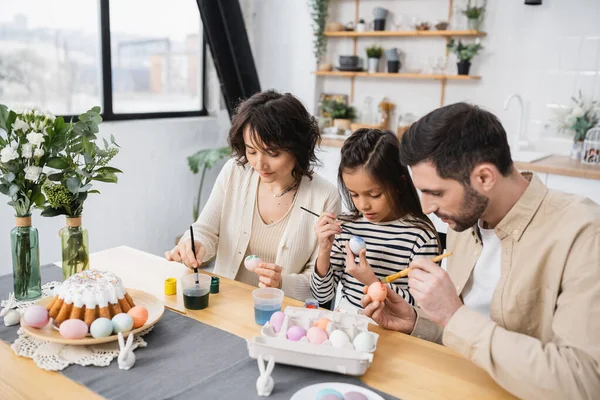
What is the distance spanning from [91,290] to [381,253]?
3.13ft

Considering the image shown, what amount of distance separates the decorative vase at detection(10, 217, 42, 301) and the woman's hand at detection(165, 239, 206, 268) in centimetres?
41

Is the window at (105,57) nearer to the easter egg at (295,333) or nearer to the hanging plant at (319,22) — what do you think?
the hanging plant at (319,22)

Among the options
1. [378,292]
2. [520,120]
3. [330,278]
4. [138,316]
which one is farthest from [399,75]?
[138,316]

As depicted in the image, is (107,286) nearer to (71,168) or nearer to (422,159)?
(71,168)

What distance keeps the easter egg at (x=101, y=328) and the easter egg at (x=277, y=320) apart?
0.39 m

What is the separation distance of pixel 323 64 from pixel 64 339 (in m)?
3.64

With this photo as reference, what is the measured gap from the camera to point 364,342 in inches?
50.9

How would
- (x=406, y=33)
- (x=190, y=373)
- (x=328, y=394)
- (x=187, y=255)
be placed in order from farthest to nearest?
1. (x=406, y=33)
2. (x=187, y=255)
3. (x=190, y=373)
4. (x=328, y=394)

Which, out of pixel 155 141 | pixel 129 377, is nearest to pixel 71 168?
pixel 129 377

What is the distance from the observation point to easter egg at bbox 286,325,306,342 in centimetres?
131

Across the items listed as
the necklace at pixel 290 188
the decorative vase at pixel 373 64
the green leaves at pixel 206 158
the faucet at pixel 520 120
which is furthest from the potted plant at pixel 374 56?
the necklace at pixel 290 188

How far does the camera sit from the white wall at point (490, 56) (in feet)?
11.9

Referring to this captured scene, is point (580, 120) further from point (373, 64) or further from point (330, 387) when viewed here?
point (330, 387)

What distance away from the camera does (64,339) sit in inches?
51.2
